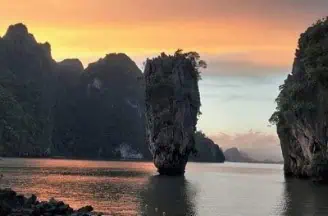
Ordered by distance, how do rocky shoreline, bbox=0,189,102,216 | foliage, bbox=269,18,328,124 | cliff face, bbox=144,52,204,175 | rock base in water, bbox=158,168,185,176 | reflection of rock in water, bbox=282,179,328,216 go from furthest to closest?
rock base in water, bbox=158,168,185,176 → cliff face, bbox=144,52,204,175 → foliage, bbox=269,18,328,124 → reflection of rock in water, bbox=282,179,328,216 → rocky shoreline, bbox=0,189,102,216

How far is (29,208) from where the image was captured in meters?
36.1

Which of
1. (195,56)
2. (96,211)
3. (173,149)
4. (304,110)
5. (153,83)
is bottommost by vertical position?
(96,211)

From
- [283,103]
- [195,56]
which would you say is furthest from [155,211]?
[195,56]

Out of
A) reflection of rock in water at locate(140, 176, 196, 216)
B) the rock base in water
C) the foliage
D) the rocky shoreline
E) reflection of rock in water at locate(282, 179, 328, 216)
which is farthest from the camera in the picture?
the rock base in water

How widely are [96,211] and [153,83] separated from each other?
56104mm

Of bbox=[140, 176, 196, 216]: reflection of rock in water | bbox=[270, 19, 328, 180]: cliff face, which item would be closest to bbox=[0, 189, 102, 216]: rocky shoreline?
bbox=[140, 176, 196, 216]: reflection of rock in water

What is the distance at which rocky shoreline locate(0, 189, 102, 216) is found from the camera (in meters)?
33.4

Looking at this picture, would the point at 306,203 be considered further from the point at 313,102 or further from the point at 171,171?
the point at 171,171

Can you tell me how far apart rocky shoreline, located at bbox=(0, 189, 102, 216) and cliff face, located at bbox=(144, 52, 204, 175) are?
5162cm

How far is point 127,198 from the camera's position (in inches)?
1938

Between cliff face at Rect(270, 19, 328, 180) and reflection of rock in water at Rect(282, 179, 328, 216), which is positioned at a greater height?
cliff face at Rect(270, 19, 328, 180)

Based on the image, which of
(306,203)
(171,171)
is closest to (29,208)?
(306,203)

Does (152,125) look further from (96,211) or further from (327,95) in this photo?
(96,211)

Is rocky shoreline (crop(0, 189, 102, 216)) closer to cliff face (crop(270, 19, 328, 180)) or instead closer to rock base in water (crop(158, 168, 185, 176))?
cliff face (crop(270, 19, 328, 180))
